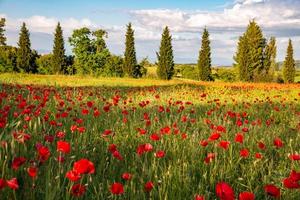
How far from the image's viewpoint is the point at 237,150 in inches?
168

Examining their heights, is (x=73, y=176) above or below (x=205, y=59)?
below

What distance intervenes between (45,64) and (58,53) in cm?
303

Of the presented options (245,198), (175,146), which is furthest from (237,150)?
(245,198)

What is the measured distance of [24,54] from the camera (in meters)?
52.5

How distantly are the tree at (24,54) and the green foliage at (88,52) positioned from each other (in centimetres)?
814

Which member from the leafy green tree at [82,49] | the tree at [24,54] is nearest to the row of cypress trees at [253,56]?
the leafy green tree at [82,49]

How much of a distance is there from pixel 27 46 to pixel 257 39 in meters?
33.3

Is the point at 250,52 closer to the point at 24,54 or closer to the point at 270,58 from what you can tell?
the point at 270,58

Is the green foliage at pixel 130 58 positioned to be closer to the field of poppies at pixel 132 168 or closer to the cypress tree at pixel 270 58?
the cypress tree at pixel 270 58

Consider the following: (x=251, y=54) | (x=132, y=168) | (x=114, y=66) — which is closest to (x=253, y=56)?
(x=251, y=54)

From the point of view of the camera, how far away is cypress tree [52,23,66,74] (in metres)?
53.4

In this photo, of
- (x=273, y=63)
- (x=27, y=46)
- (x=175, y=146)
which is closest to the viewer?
(x=175, y=146)

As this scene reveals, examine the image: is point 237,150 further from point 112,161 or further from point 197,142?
point 112,161

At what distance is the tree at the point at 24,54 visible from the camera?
52.2 m
